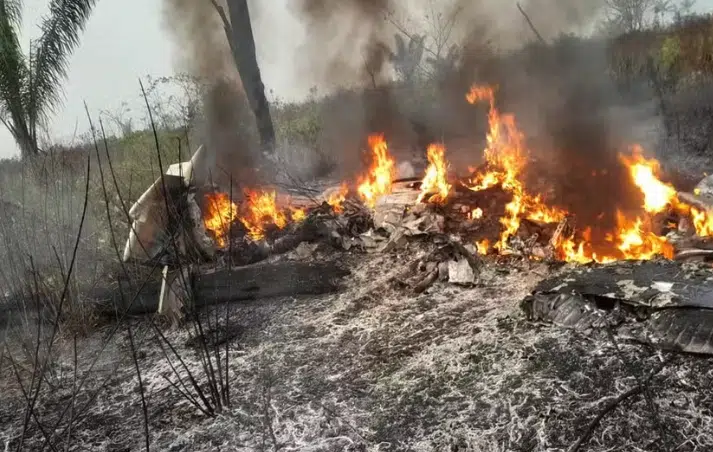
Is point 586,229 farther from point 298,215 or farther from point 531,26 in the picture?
point 531,26

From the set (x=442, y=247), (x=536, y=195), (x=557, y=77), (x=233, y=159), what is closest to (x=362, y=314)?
(x=442, y=247)

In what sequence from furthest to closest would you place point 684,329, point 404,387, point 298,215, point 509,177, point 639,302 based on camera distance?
point 298,215
point 509,177
point 639,302
point 404,387
point 684,329

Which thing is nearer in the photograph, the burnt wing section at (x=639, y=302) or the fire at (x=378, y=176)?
the burnt wing section at (x=639, y=302)

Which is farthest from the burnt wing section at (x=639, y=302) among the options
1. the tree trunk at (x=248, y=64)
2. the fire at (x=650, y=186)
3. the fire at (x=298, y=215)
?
the tree trunk at (x=248, y=64)

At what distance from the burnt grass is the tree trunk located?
8945 millimetres

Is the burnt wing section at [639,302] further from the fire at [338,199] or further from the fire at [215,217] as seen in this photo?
the fire at [215,217]

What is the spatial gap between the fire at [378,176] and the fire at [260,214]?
185cm

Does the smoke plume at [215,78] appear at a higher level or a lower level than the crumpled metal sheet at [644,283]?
higher

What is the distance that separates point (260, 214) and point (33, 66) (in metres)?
6.20

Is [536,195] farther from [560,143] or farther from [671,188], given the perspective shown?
[560,143]

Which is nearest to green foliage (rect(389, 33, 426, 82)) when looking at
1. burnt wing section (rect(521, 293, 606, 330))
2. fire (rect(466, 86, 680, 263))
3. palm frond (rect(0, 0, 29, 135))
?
fire (rect(466, 86, 680, 263))

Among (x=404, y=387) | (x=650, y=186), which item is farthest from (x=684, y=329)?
(x=650, y=186)

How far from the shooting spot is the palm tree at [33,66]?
1034 centimetres

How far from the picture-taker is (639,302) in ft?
14.3
